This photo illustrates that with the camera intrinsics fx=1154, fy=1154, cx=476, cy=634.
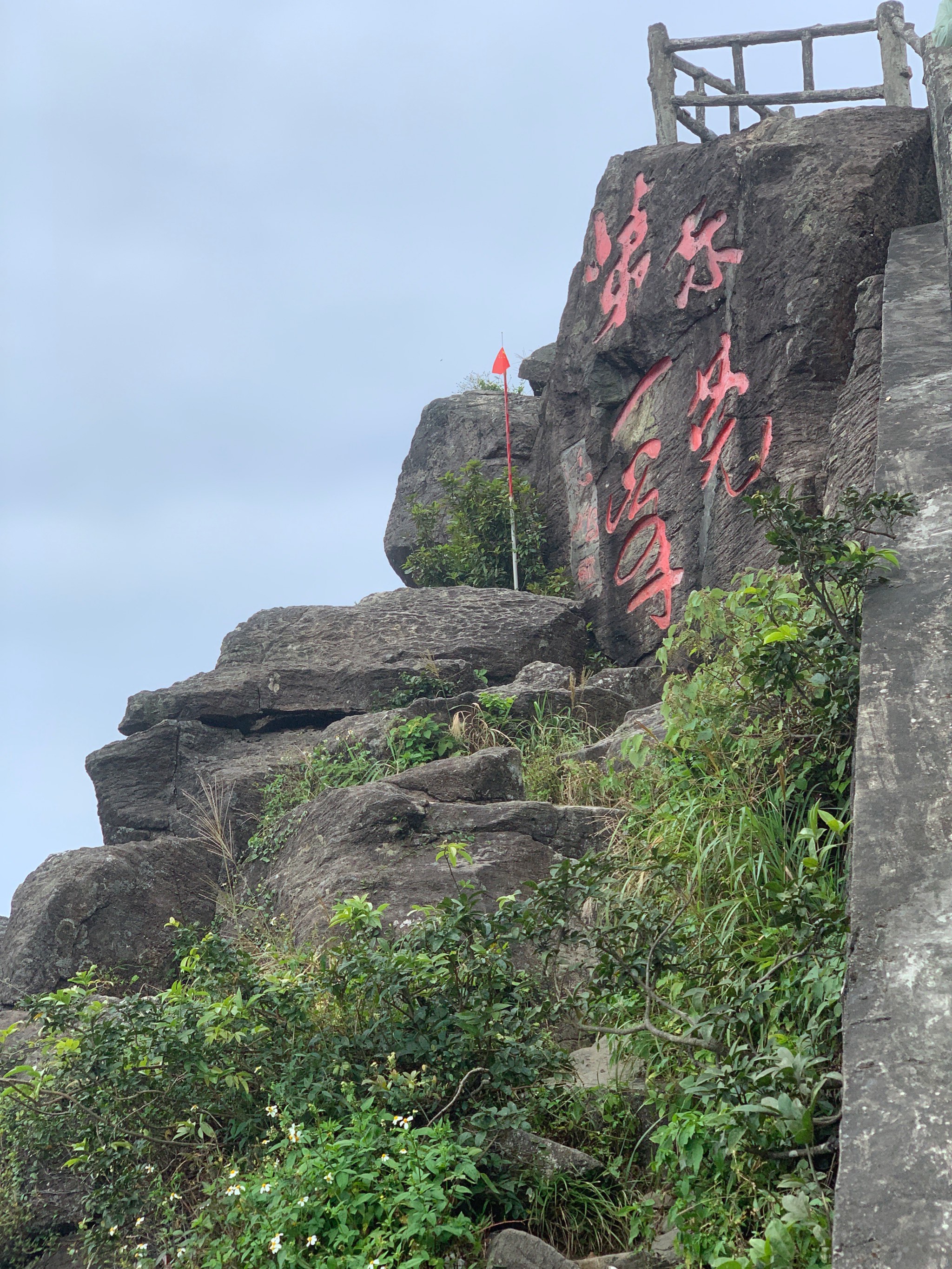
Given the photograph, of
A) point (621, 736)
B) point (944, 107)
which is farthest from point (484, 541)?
point (944, 107)

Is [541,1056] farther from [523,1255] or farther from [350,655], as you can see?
[350,655]

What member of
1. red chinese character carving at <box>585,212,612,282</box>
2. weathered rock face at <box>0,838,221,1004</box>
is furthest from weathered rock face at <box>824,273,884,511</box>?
weathered rock face at <box>0,838,221,1004</box>

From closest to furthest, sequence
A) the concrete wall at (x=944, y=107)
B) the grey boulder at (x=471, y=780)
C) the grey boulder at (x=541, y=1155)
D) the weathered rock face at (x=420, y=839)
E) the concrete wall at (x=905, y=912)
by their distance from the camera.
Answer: the concrete wall at (x=905, y=912)
the grey boulder at (x=541, y=1155)
the weathered rock face at (x=420, y=839)
the concrete wall at (x=944, y=107)
the grey boulder at (x=471, y=780)

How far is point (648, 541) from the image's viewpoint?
786 cm

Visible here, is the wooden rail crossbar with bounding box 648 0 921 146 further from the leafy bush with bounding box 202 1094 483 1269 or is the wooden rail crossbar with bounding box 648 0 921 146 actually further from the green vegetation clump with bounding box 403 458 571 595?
the leafy bush with bounding box 202 1094 483 1269

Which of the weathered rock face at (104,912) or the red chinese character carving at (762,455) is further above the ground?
the red chinese character carving at (762,455)

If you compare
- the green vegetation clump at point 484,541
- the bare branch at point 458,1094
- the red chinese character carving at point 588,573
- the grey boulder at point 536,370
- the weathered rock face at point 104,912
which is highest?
the grey boulder at point 536,370

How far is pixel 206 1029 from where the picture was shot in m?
3.29

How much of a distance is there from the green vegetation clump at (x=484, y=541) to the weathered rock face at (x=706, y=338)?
0.79 feet

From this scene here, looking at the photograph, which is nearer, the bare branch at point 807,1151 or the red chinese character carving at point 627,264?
the bare branch at point 807,1151

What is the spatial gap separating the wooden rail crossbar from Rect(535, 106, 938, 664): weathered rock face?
11.5ft

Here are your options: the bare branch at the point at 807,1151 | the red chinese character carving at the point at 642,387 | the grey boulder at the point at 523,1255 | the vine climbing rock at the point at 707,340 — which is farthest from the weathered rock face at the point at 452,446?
the bare branch at the point at 807,1151

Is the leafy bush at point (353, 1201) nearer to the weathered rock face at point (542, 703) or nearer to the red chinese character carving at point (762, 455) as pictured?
the weathered rock face at point (542, 703)

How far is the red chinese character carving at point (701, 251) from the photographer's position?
7457mm
